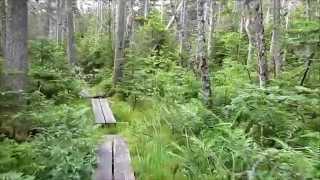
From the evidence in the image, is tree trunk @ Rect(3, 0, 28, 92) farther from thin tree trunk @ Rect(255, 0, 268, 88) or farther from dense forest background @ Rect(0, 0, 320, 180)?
thin tree trunk @ Rect(255, 0, 268, 88)

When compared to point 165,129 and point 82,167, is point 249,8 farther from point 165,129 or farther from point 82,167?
point 82,167

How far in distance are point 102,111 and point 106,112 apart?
238 mm

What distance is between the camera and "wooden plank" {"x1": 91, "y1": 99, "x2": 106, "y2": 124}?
10984 millimetres

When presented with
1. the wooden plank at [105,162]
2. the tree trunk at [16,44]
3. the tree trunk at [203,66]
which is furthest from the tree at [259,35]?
the tree trunk at [16,44]

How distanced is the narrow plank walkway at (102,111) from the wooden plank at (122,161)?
6.67ft

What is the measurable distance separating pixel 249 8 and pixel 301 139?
→ 3.30 metres

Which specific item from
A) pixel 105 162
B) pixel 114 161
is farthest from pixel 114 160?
pixel 105 162

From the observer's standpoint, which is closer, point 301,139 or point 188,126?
point 301,139

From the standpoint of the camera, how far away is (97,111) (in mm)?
12453

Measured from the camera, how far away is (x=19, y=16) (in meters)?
9.31

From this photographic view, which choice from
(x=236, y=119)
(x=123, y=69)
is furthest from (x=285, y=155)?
(x=123, y=69)

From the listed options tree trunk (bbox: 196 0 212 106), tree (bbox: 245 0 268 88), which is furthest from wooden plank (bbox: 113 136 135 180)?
tree (bbox: 245 0 268 88)

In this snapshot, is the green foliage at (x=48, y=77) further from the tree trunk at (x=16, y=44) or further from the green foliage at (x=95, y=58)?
the green foliage at (x=95, y=58)

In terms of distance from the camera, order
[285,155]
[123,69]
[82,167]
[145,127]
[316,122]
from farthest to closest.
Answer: [123,69] < [145,127] < [316,122] < [82,167] < [285,155]
